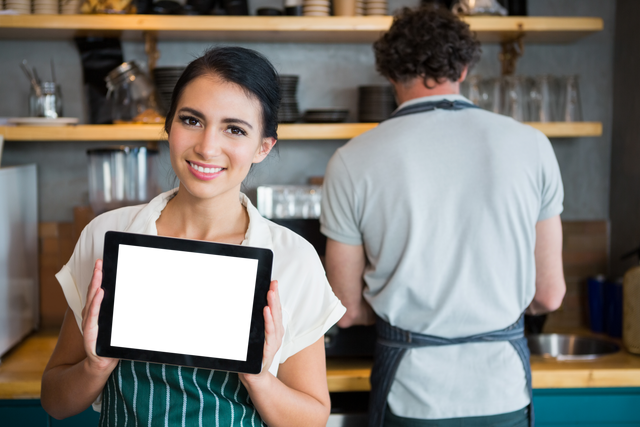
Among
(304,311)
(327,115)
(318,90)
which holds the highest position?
(318,90)

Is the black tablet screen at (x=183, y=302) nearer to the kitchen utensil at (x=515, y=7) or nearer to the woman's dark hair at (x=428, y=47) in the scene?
the woman's dark hair at (x=428, y=47)

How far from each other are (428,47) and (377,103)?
0.74 meters

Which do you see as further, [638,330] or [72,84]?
[72,84]

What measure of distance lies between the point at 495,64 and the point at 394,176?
4.36 feet

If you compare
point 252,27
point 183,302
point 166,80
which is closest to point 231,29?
point 252,27

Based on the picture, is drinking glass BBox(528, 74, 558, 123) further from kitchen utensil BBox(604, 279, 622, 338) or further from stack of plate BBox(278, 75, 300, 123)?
stack of plate BBox(278, 75, 300, 123)

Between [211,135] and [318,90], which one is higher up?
[318,90]

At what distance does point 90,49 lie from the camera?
2.33 metres

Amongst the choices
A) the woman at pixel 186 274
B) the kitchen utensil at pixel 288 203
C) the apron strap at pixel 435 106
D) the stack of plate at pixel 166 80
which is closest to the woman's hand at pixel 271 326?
the woman at pixel 186 274

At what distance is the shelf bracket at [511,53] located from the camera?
2.31 metres

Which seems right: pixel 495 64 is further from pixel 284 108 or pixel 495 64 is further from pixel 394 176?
pixel 394 176

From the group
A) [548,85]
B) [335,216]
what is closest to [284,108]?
[335,216]

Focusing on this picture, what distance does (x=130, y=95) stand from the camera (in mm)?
2172

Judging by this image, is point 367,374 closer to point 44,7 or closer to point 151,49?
point 151,49
